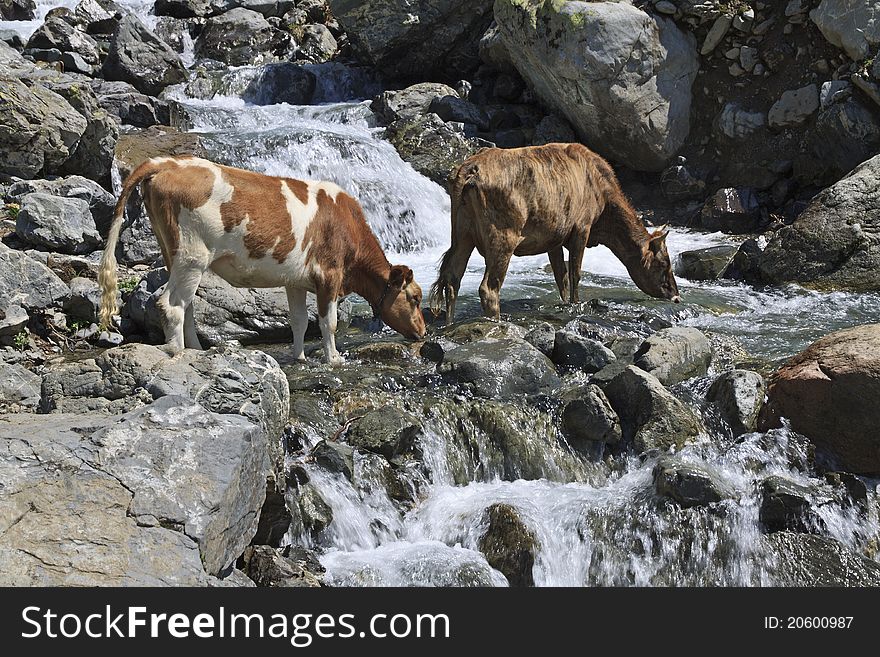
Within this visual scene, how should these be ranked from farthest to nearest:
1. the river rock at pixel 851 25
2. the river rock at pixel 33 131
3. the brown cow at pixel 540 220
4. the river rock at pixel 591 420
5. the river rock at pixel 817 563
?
the river rock at pixel 851 25
the river rock at pixel 33 131
the brown cow at pixel 540 220
the river rock at pixel 591 420
the river rock at pixel 817 563

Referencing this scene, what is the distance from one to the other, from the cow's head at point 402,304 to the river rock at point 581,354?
1670mm

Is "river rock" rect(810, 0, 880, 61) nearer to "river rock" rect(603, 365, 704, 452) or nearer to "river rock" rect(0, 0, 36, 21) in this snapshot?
"river rock" rect(603, 365, 704, 452)

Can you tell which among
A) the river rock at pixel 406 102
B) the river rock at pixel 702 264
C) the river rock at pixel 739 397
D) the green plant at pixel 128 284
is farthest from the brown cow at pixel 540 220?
the river rock at pixel 406 102

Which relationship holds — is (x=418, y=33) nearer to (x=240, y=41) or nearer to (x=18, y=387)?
(x=240, y=41)

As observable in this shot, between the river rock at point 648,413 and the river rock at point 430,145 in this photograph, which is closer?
the river rock at point 648,413

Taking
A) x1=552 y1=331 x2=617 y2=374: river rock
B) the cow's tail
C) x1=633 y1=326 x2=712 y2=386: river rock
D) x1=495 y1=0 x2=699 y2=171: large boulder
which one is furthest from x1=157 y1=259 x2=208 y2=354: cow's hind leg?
x1=495 y1=0 x2=699 y2=171: large boulder

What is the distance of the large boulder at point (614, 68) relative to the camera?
62.3 ft

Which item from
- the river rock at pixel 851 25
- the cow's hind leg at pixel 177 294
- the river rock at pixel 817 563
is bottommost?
the river rock at pixel 817 563

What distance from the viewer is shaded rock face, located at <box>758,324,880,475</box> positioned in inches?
303

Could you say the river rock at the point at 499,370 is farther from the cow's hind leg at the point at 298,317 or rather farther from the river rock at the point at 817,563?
the river rock at the point at 817,563

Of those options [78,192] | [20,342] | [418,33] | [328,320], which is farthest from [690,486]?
[418,33]

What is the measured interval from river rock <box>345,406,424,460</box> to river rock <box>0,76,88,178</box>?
364 inches
